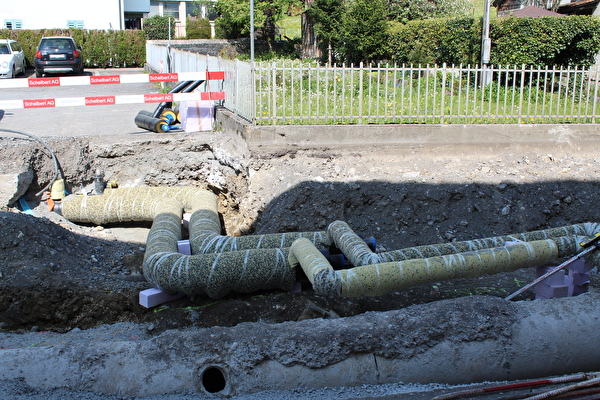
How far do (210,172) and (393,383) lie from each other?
671 cm

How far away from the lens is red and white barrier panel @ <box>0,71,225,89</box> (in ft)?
33.0

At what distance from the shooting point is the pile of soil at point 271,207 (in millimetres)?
5477

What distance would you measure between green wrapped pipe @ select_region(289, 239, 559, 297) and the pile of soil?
0.66 metres

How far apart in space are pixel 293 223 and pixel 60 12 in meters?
32.1

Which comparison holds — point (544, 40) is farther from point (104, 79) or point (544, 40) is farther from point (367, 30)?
point (104, 79)

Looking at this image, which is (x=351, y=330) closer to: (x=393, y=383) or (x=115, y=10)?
(x=393, y=383)

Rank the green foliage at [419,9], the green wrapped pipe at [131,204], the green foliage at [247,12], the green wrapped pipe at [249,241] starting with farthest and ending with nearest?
the green foliage at [247,12]
the green foliage at [419,9]
the green wrapped pipe at [131,204]
the green wrapped pipe at [249,241]

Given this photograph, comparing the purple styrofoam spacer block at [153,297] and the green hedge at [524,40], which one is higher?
the green hedge at [524,40]

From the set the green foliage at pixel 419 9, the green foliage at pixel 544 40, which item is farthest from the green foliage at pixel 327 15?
the green foliage at pixel 544 40

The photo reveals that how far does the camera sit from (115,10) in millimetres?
34719

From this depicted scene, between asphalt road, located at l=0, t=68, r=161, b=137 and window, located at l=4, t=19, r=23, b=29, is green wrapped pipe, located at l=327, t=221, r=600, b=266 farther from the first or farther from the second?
window, located at l=4, t=19, r=23, b=29

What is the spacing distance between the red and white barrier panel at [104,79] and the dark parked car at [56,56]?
12064 millimetres

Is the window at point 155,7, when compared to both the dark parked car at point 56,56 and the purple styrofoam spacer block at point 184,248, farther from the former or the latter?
the purple styrofoam spacer block at point 184,248

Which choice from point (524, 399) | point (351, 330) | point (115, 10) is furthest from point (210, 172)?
point (115, 10)
